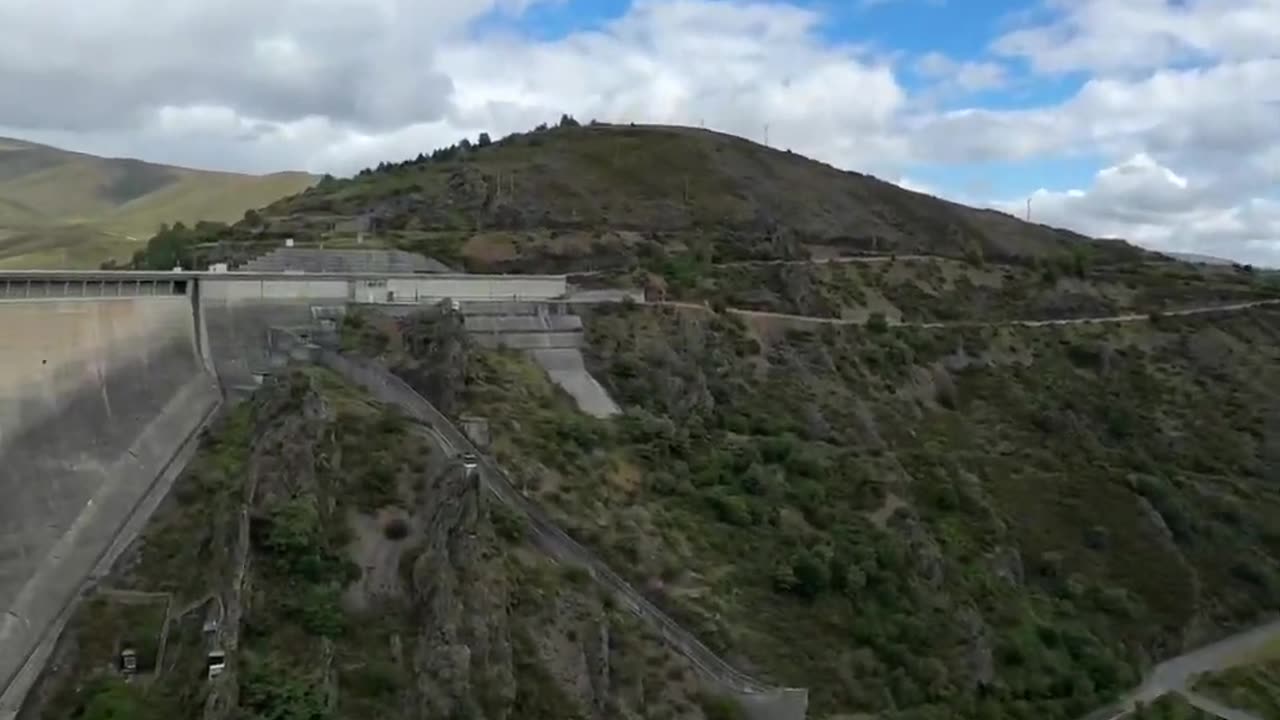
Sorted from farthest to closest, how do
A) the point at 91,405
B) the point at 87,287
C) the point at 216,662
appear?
the point at 87,287 → the point at 91,405 → the point at 216,662

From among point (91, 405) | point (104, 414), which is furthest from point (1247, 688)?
point (91, 405)

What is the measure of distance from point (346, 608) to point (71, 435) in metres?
10.9

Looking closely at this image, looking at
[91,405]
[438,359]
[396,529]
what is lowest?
[396,529]

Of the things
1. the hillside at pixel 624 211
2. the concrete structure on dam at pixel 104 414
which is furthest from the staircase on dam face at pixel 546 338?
the hillside at pixel 624 211

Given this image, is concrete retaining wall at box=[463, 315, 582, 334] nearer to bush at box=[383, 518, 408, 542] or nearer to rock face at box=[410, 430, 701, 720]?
rock face at box=[410, 430, 701, 720]

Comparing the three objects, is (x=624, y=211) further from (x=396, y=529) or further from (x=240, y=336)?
(x=396, y=529)

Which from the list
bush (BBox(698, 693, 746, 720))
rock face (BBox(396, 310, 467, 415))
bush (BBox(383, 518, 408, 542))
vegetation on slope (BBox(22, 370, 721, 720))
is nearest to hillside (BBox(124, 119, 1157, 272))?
rock face (BBox(396, 310, 467, 415))

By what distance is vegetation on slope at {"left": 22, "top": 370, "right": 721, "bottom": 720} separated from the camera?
28.9 metres

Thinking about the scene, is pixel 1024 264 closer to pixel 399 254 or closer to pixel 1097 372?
pixel 1097 372

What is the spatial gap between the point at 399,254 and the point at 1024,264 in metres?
57.4

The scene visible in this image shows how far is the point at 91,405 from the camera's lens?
36469 mm

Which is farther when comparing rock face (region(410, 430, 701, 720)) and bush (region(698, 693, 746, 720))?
bush (region(698, 693, 746, 720))

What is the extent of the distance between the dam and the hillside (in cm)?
1865

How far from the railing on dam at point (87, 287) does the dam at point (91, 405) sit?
0.04 m
